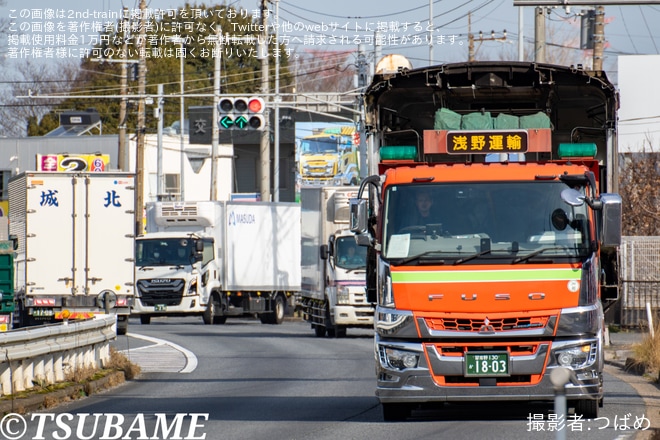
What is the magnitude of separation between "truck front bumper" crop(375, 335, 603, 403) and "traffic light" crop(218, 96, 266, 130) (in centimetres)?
2060

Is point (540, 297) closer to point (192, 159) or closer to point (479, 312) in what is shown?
point (479, 312)

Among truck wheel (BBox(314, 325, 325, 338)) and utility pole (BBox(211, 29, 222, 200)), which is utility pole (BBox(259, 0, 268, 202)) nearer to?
utility pole (BBox(211, 29, 222, 200))

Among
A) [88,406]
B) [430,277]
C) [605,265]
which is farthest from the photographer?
[88,406]

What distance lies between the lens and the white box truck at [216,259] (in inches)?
1457

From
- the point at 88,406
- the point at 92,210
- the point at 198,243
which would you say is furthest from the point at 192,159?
the point at 88,406

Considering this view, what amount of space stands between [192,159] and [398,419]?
6423 centimetres

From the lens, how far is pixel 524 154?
14609mm

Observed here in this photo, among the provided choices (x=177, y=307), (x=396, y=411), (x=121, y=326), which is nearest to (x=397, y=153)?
(x=396, y=411)

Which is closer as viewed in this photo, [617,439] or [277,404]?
[617,439]

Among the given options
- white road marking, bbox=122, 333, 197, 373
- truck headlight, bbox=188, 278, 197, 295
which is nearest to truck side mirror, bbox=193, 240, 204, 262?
truck headlight, bbox=188, 278, 197, 295

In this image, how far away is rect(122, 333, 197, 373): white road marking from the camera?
2072cm

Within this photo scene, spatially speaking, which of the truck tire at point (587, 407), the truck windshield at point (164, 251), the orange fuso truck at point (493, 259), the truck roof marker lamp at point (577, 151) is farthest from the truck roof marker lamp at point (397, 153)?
the truck windshield at point (164, 251)

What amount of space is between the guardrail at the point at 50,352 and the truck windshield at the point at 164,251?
1741cm

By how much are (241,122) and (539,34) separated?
27.2 feet
